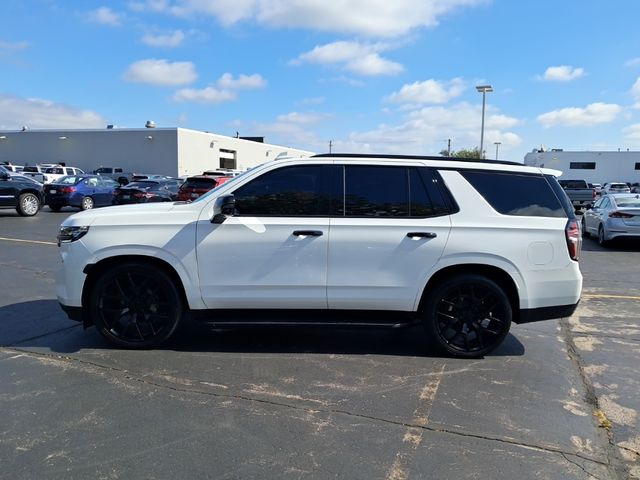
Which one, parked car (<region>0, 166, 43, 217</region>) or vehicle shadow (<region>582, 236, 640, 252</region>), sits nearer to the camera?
vehicle shadow (<region>582, 236, 640, 252</region>)

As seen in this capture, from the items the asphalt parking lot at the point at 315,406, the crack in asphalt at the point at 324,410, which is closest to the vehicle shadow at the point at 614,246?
the asphalt parking lot at the point at 315,406

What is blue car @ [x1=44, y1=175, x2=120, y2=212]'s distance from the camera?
22.4m

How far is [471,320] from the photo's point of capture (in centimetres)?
514

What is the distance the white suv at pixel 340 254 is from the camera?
496cm

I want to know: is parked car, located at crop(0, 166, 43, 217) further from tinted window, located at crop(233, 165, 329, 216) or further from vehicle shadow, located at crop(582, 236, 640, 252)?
vehicle shadow, located at crop(582, 236, 640, 252)

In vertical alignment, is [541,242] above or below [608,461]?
above

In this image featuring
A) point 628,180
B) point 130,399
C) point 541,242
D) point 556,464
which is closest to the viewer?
point 556,464

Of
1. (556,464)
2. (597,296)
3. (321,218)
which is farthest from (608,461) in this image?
(597,296)

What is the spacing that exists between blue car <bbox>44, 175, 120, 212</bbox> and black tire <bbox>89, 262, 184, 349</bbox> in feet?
63.3

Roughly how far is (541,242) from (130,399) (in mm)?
3860

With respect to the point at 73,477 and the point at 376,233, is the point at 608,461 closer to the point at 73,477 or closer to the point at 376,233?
the point at 376,233

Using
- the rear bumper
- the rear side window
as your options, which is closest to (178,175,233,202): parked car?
the rear side window

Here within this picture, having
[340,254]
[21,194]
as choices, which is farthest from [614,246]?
[21,194]

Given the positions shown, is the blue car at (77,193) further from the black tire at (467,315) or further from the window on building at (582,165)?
the window on building at (582,165)
